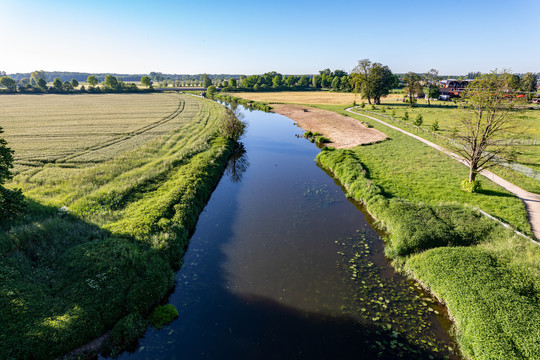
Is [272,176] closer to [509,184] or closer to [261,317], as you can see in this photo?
[261,317]

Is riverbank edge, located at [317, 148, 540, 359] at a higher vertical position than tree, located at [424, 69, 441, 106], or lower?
lower

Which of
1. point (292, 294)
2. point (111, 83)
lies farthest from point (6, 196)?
point (111, 83)

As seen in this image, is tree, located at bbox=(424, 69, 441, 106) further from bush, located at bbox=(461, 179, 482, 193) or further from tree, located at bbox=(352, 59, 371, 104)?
bush, located at bbox=(461, 179, 482, 193)

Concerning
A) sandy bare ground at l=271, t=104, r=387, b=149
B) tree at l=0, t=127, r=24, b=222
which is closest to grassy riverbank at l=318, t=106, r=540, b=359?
sandy bare ground at l=271, t=104, r=387, b=149

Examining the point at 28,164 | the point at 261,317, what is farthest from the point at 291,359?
the point at 28,164

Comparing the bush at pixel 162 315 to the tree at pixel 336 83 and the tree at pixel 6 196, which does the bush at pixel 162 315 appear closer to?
the tree at pixel 6 196

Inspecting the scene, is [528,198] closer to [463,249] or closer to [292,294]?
[463,249]
